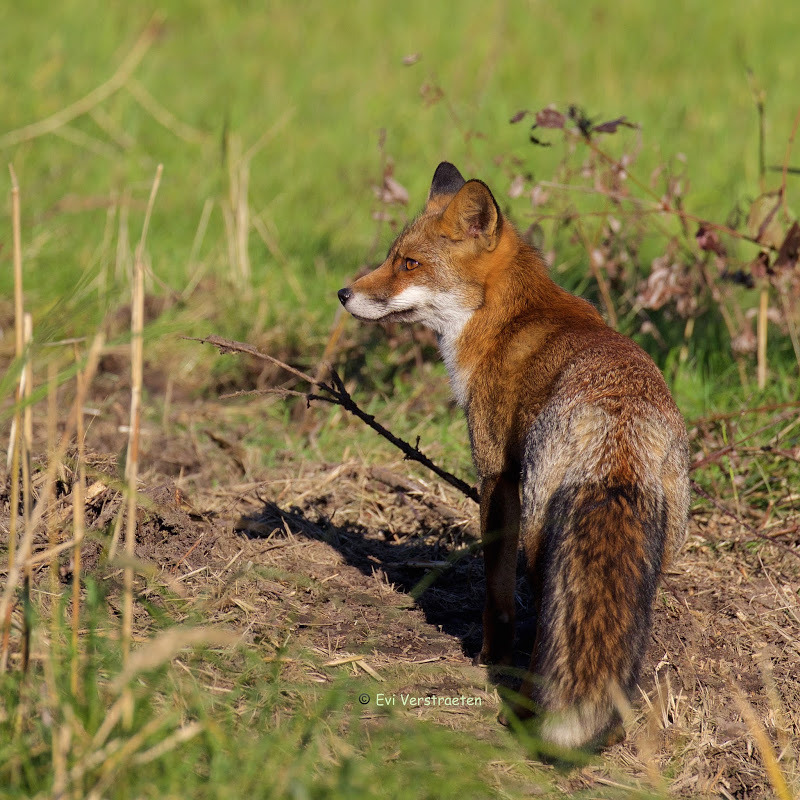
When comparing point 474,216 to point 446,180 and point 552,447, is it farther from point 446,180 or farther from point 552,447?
point 552,447

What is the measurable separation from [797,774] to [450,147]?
860 centimetres

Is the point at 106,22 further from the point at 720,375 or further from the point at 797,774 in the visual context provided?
the point at 797,774

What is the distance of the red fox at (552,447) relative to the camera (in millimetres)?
3115

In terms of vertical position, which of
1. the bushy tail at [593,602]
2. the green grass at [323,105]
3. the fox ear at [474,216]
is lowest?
the bushy tail at [593,602]

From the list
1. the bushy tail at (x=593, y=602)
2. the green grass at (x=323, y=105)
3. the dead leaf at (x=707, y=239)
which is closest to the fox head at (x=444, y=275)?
the bushy tail at (x=593, y=602)

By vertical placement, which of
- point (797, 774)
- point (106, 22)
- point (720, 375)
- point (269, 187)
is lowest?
point (797, 774)

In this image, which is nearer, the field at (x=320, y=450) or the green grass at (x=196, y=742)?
the green grass at (x=196, y=742)

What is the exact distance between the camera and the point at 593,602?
3.14 metres

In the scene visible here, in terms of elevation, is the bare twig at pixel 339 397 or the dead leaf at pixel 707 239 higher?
the dead leaf at pixel 707 239

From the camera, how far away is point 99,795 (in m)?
2.53

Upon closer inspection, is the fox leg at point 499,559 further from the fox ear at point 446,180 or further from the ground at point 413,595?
the fox ear at point 446,180

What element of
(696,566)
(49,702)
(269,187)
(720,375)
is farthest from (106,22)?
(49,702)

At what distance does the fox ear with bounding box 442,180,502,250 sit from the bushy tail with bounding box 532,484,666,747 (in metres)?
1.49

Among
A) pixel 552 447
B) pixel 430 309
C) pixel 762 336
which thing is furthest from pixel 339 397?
pixel 762 336
